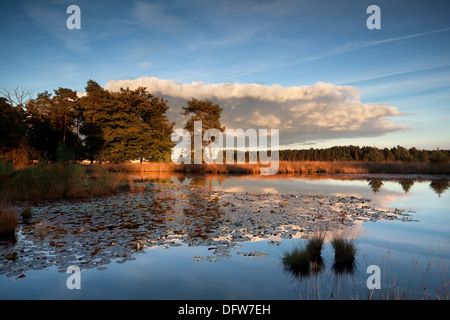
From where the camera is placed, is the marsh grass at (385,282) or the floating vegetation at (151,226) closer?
the marsh grass at (385,282)

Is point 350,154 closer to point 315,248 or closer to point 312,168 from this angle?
point 312,168

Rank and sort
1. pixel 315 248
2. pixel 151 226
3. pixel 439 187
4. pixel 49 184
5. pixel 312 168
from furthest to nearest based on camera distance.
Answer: pixel 312 168, pixel 439 187, pixel 49 184, pixel 151 226, pixel 315 248

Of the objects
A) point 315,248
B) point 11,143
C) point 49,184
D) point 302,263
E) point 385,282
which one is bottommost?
point 385,282

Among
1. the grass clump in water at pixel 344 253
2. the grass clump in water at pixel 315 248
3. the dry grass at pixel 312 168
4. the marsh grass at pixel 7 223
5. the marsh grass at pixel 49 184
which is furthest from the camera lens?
the dry grass at pixel 312 168

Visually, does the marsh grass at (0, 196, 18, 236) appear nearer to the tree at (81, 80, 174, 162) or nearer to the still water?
the still water

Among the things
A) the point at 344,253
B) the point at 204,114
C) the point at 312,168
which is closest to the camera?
the point at 344,253

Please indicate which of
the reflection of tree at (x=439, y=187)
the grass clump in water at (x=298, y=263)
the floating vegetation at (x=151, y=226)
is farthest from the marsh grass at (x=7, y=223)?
the reflection of tree at (x=439, y=187)

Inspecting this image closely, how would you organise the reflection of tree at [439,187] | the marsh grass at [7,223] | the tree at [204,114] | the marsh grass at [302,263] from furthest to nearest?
the tree at [204,114]
the reflection of tree at [439,187]
the marsh grass at [7,223]
the marsh grass at [302,263]

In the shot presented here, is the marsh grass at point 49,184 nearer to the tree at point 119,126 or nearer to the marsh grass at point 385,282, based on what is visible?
the marsh grass at point 385,282

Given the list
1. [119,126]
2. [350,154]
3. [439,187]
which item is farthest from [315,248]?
[350,154]

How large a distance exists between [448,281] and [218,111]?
181 ft

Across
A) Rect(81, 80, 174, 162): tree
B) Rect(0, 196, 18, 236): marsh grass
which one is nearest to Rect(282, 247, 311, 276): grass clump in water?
Rect(0, 196, 18, 236): marsh grass
